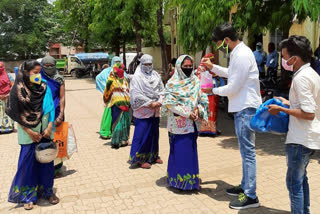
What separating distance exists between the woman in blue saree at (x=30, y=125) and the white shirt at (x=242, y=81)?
2093 millimetres

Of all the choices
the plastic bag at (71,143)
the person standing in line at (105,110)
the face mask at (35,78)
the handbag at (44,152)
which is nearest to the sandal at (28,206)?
the handbag at (44,152)

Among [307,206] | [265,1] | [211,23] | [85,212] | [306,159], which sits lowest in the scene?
[85,212]

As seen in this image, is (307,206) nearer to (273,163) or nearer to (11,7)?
(273,163)

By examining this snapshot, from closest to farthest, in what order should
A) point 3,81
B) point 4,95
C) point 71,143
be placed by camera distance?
1. point 71,143
2. point 3,81
3. point 4,95

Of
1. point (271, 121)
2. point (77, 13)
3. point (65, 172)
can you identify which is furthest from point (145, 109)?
point (77, 13)

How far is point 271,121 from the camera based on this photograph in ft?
9.84

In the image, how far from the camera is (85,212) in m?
3.78

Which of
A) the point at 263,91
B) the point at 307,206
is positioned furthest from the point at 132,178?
the point at 263,91

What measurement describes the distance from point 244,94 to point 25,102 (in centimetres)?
244

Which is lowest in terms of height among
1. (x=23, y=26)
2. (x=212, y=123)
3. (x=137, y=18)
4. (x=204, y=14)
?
(x=212, y=123)

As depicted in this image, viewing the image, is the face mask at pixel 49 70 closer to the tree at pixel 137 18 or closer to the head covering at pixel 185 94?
the head covering at pixel 185 94

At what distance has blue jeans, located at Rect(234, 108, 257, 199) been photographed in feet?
11.5

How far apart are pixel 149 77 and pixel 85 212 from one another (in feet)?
7.66

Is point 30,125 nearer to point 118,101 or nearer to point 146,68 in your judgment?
point 146,68
